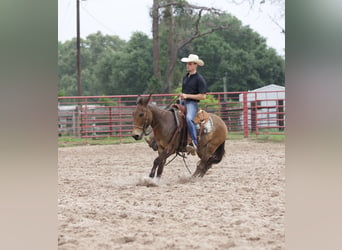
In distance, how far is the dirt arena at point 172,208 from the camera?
2873mm

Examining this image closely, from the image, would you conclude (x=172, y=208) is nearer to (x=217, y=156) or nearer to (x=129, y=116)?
(x=217, y=156)

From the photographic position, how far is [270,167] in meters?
7.43

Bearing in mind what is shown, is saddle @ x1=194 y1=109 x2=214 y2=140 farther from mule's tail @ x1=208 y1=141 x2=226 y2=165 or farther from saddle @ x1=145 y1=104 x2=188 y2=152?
mule's tail @ x1=208 y1=141 x2=226 y2=165

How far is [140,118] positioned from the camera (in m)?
5.48

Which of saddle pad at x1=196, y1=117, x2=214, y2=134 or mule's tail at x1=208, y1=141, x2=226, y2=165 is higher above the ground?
saddle pad at x1=196, y1=117, x2=214, y2=134

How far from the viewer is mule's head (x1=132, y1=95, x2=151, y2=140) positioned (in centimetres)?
545

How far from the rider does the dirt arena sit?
0.70m

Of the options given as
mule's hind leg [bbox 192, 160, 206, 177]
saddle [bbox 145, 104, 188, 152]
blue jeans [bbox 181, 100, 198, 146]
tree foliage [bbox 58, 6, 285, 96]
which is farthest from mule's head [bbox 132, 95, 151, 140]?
tree foliage [bbox 58, 6, 285, 96]
